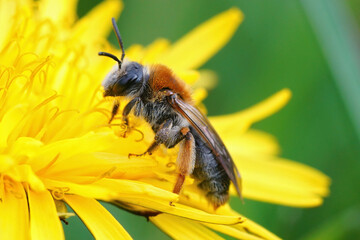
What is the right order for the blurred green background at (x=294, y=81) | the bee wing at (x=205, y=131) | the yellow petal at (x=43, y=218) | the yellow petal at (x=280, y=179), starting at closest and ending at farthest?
the yellow petal at (x=43, y=218), the bee wing at (x=205, y=131), the yellow petal at (x=280, y=179), the blurred green background at (x=294, y=81)

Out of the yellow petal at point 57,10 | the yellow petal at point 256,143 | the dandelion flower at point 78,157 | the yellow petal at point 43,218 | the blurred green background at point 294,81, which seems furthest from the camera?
the yellow petal at point 256,143

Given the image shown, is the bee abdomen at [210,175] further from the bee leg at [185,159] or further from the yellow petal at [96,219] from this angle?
the yellow petal at [96,219]

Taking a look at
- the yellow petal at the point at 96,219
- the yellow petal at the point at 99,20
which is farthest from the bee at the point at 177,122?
the yellow petal at the point at 99,20

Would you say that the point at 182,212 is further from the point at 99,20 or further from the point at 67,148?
the point at 99,20

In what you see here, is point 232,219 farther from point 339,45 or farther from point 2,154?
point 339,45

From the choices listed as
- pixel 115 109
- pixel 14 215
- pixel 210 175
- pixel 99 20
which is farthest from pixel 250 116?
pixel 14 215

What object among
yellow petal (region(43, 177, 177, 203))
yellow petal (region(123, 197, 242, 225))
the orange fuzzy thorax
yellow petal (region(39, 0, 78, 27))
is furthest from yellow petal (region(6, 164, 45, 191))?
yellow petal (region(39, 0, 78, 27))

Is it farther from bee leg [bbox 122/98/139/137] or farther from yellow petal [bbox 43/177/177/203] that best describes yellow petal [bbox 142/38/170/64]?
yellow petal [bbox 43/177/177/203]
